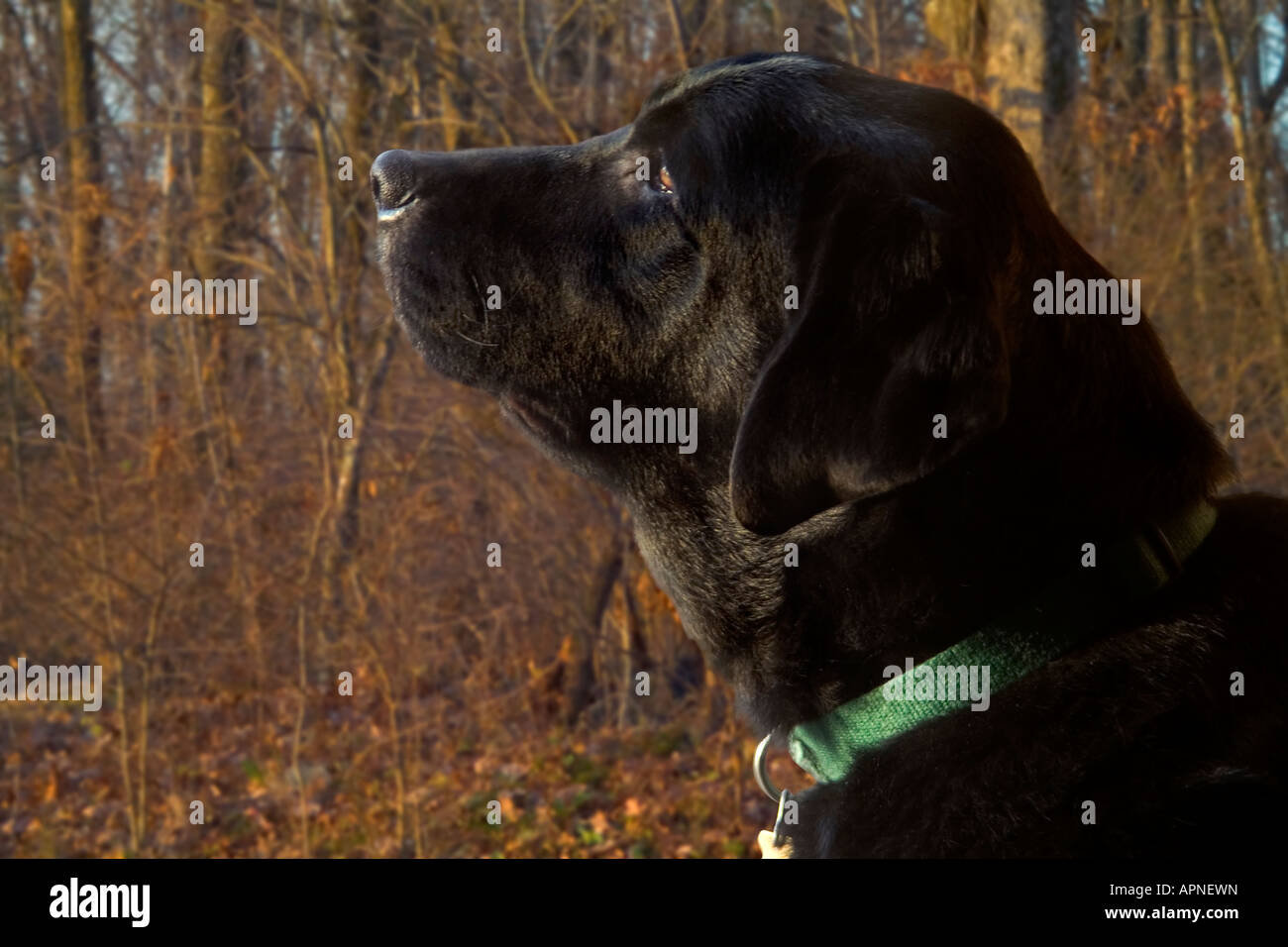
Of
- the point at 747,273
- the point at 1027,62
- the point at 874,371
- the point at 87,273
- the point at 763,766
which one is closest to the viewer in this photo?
the point at 874,371

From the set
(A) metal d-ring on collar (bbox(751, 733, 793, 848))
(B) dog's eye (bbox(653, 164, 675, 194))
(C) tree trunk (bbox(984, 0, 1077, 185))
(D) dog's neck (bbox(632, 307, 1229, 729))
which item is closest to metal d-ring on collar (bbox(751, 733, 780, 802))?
(A) metal d-ring on collar (bbox(751, 733, 793, 848))

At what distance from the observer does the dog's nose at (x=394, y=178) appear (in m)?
2.96

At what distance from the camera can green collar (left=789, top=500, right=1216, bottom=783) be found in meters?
2.20

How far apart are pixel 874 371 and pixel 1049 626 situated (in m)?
0.52

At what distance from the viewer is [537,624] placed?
8594mm

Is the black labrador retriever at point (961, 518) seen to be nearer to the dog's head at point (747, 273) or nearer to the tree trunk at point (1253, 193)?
the dog's head at point (747, 273)

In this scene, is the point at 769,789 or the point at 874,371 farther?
the point at 769,789

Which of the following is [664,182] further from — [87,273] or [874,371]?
[87,273]

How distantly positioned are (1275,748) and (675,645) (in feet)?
22.2

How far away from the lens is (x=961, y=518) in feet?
7.39

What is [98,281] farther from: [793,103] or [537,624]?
[793,103]

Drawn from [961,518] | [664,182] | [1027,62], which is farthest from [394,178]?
[1027,62]

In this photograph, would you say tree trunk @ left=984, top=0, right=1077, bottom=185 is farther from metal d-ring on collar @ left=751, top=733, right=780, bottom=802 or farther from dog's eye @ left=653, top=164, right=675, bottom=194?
metal d-ring on collar @ left=751, top=733, right=780, bottom=802

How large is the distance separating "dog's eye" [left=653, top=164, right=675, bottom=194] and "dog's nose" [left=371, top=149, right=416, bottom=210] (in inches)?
22.5
